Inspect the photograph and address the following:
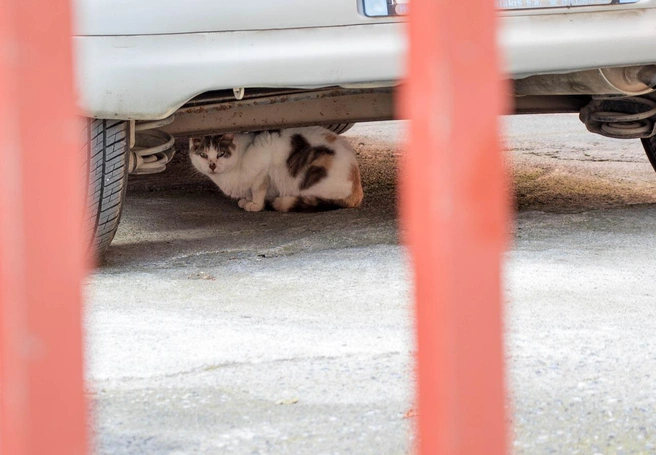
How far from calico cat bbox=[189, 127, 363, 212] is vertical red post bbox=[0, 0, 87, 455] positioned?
148 inches

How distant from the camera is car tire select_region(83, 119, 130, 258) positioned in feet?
8.04

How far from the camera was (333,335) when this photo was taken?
1.88 meters

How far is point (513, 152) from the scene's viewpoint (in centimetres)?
518

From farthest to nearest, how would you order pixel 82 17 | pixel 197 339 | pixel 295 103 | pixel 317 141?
pixel 317 141, pixel 295 103, pixel 82 17, pixel 197 339

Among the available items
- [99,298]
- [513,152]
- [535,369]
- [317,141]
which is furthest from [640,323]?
[513,152]

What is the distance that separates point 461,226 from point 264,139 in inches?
164

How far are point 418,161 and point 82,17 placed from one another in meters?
1.90

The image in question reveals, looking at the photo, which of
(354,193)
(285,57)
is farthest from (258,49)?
(354,193)

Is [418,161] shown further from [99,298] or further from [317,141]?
[317,141]

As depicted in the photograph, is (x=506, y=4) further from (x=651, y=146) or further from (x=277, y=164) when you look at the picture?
(x=277, y=164)

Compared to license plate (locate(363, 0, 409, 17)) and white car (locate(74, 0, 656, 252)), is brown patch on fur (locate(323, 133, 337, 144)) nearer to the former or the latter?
white car (locate(74, 0, 656, 252))

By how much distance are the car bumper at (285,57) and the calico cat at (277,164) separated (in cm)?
195

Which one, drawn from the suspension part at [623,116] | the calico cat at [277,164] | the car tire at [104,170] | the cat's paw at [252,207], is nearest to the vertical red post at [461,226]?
the car tire at [104,170]

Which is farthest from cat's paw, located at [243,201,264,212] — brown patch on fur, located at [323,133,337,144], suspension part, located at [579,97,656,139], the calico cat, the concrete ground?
suspension part, located at [579,97,656,139]
